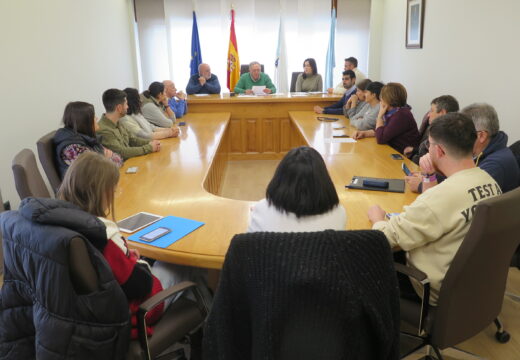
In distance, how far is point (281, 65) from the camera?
762cm

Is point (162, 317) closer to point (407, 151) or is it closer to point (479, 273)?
point (479, 273)

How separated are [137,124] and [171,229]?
6.75 ft

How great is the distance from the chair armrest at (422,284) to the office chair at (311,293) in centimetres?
45

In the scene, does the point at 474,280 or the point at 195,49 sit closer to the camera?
the point at 474,280

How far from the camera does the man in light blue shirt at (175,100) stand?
192 inches

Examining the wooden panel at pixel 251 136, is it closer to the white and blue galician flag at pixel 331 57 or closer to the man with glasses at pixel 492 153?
the white and blue galician flag at pixel 331 57

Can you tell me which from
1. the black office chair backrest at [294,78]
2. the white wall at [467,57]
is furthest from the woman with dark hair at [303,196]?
the black office chair backrest at [294,78]

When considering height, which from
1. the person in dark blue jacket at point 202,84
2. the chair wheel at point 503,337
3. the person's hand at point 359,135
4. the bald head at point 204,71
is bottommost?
the chair wheel at point 503,337

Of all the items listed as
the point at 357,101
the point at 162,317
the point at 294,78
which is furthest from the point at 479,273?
the point at 294,78

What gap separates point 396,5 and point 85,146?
19.0ft

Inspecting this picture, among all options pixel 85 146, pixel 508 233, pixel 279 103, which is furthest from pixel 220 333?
pixel 279 103

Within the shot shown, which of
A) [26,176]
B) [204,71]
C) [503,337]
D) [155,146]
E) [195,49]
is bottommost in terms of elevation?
[503,337]

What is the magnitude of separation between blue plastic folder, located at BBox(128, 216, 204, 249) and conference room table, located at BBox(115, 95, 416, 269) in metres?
0.03

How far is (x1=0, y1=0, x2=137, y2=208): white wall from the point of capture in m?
3.20
